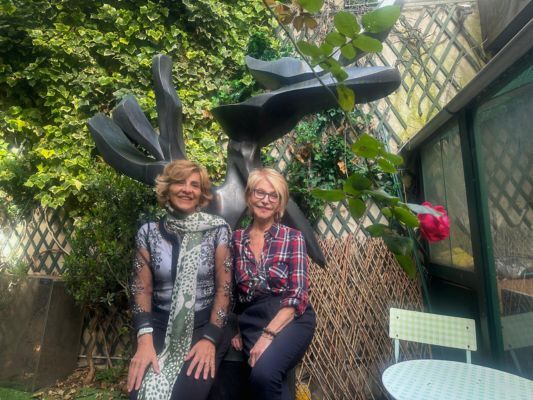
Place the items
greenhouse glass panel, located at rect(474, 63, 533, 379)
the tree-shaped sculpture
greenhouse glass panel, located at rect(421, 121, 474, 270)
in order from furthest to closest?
greenhouse glass panel, located at rect(421, 121, 474, 270), greenhouse glass panel, located at rect(474, 63, 533, 379), the tree-shaped sculpture

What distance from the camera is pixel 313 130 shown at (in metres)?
3.54

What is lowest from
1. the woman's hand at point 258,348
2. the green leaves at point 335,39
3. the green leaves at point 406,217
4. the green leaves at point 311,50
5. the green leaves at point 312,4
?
the woman's hand at point 258,348

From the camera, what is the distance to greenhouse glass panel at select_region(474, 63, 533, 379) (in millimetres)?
1852

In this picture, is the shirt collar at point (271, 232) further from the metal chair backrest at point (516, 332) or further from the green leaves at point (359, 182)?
the metal chair backrest at point (516, 332)

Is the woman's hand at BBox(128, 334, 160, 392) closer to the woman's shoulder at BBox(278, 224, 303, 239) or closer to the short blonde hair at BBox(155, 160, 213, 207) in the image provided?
the short blonde hair at BBox(155, 160, 213, 207)

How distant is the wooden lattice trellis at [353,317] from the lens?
2900 mm

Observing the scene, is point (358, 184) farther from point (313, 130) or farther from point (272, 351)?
point (313, 130)

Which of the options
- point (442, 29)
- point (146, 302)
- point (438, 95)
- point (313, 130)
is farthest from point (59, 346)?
point (442, 29)

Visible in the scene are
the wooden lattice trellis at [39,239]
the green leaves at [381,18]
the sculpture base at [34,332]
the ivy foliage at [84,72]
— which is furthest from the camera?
the wooden lattice trellis at [39,239]

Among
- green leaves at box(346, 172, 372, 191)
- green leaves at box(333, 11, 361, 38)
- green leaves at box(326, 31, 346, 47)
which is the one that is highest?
green leaves at box(333, 11, 361, 38)

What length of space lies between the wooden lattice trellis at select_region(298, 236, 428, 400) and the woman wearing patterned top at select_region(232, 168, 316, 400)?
5.42ft

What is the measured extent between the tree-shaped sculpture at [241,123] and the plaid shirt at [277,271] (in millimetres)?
255

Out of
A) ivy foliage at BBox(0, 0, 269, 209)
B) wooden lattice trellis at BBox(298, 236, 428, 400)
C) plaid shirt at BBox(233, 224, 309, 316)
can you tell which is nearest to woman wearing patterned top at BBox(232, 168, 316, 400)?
plaid shirt at BBox(233, 224, 309, 316)

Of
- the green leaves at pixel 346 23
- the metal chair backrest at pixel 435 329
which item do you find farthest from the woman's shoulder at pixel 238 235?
the metal chair backrest at pixel 435 329
